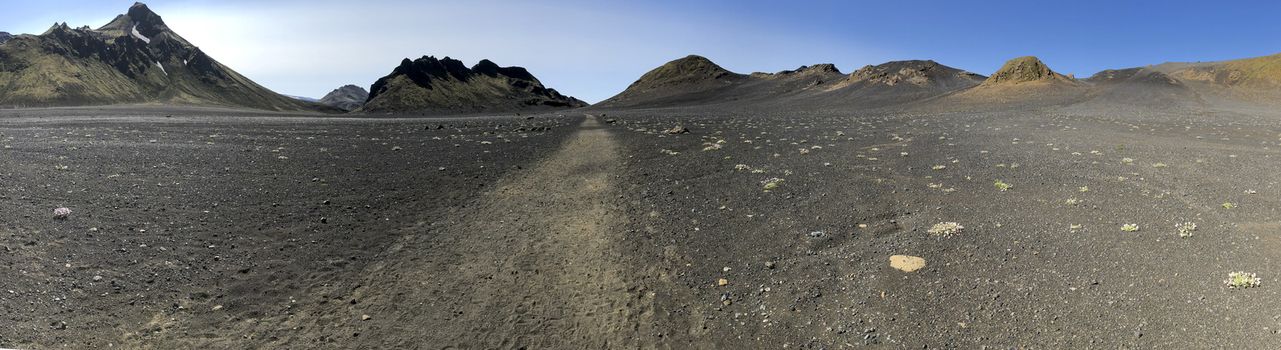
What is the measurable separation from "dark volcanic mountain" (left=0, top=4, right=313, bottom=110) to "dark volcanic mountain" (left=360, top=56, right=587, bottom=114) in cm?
2492

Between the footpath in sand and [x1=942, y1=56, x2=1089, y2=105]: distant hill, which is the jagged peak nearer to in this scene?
[x1=942, y1=56, x2=1089, y2=105]: distant hill

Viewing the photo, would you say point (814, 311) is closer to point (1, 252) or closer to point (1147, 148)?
point (1, 252)

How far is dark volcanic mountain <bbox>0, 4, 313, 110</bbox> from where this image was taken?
89.6 meters

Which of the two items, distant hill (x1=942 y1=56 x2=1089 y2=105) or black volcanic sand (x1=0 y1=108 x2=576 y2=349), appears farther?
distant hill (x1=942 y1=56 x2=1089 y2=105)

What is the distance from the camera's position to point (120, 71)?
112625mm

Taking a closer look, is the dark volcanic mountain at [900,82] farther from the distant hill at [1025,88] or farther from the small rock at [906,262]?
the small rock at [906,262]

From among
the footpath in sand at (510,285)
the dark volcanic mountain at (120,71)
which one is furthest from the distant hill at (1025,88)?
the dark volcanic mountain at (120,71)

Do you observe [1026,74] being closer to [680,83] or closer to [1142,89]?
[1142,89]

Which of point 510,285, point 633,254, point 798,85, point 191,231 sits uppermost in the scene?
point 798,85

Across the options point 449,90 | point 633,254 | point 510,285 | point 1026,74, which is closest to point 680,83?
point 449,90

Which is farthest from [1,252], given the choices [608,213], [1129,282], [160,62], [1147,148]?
[160,62]

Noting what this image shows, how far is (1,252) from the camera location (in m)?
7.89

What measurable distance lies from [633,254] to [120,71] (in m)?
150

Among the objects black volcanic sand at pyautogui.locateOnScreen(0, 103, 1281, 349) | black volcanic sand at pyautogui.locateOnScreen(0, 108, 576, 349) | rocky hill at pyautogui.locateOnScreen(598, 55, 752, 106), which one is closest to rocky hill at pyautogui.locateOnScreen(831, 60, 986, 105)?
rocky hill at pyautogui.locateOnScreen(598, 55, 752, 106)
